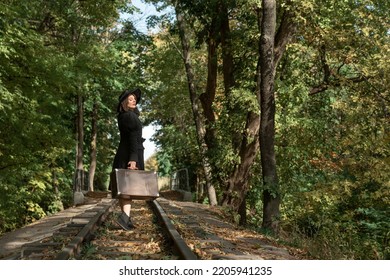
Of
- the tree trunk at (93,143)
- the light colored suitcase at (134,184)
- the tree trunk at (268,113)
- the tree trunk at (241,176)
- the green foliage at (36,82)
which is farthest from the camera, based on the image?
the tree trunk at (93,143)

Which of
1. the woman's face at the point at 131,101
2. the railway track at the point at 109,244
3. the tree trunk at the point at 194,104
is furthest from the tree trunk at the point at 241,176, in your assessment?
the woman's face at the point at 131,101

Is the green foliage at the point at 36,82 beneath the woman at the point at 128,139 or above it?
above

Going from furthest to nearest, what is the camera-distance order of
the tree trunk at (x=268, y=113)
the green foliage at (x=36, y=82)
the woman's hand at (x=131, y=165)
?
the green foliage at (x=36, y=82) → the tree trunk at (x=268, y=113) → the woman's hand at (x=131, y=165)

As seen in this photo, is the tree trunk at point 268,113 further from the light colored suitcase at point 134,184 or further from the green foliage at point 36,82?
the green foliage at point 36,82

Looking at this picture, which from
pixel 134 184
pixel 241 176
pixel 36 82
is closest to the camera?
pixel 134 184

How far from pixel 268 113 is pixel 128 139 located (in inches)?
154

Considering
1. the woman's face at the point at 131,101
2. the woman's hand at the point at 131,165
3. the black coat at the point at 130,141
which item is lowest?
the woman's hand at the point at 131,165

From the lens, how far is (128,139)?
27.3ft

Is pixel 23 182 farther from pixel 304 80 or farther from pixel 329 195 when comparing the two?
pixel 329 195

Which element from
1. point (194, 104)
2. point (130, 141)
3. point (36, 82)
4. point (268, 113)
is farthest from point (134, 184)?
point (194, 104)

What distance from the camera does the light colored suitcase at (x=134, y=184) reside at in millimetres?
7922

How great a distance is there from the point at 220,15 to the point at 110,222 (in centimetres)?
893

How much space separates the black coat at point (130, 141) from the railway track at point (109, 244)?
105 centimetres

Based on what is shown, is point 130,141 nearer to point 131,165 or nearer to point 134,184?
point 131,165
